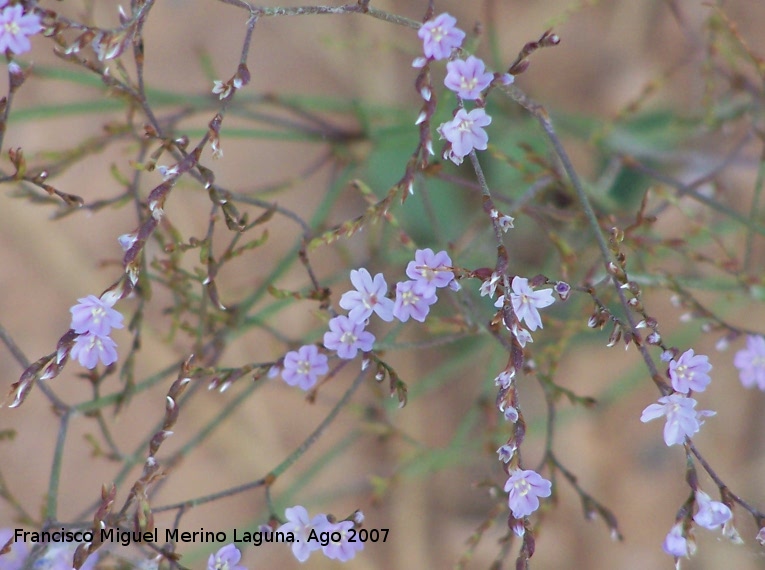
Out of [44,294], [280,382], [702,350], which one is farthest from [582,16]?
[44,294]

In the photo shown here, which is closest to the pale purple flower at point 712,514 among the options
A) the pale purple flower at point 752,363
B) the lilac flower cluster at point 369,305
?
the pale purple flower at point 752,363

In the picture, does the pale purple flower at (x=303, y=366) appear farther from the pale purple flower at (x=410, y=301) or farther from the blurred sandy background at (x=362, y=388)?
the blurred sandy background at (x=362, y=388)

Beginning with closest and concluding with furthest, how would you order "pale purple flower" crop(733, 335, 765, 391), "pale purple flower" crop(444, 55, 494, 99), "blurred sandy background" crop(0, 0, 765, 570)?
"pale purple flower" crop(444, 55, 494, 99) → "pale purple flower" crop(733, 335, 765, 391) → "blurred sandy background" crop(0, 0, 765, 570)

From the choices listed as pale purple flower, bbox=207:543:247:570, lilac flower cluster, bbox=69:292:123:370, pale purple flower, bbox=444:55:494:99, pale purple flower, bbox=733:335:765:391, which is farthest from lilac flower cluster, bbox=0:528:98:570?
pale purple flower, bbox=733:335:765:391

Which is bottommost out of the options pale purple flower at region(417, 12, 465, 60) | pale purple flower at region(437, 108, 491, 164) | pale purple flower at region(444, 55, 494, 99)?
pale purple flower at region(437, 108, 491, 164)

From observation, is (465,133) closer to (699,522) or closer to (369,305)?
(369,305)

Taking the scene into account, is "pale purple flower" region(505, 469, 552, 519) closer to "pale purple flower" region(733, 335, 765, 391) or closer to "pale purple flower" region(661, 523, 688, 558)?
"pale purple flower" region(661, 523, 688, 558)

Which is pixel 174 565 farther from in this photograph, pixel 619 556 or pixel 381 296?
pixel 619 556
